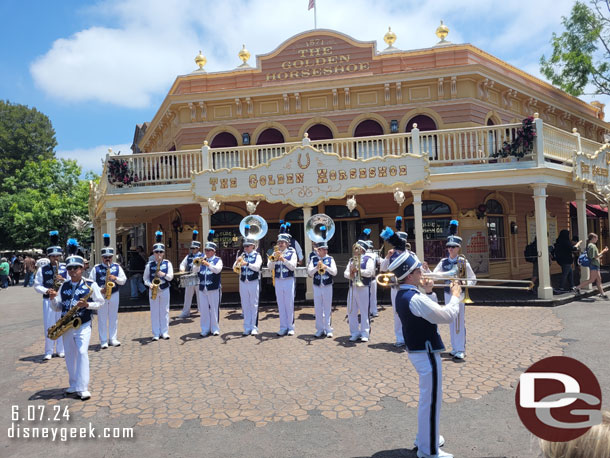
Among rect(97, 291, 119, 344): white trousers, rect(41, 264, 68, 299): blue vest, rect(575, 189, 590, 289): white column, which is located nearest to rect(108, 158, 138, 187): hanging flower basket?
rect(97, 291, 119, 344): white trousers

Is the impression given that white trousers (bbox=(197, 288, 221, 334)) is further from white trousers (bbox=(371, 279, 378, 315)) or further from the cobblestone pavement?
white trousers (bbox=(371, 279, 378, 315))

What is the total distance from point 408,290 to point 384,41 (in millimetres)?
15394

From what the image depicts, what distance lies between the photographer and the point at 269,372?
6801mm

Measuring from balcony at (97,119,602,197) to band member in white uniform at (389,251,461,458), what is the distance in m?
9.01

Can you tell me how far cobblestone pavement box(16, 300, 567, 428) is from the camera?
540cm

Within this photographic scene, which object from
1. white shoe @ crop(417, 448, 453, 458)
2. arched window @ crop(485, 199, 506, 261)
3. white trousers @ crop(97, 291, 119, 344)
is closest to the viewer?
white shoe @ crop(417, 448, 453, 458)

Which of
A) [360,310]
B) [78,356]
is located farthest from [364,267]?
[78,356]

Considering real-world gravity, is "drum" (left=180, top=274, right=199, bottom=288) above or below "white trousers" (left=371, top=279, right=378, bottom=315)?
A: above

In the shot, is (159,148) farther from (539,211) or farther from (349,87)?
(539,211)

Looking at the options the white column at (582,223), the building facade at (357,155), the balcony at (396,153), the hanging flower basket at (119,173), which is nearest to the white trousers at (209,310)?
the building facade at (357,155)

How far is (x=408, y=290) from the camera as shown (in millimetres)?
4234

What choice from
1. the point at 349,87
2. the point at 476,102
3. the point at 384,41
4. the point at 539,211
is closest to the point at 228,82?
the point at 349,87

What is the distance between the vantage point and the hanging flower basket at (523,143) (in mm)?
12234

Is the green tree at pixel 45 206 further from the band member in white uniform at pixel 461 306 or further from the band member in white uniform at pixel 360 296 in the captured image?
the band member in white uniform at pixel 461 306
